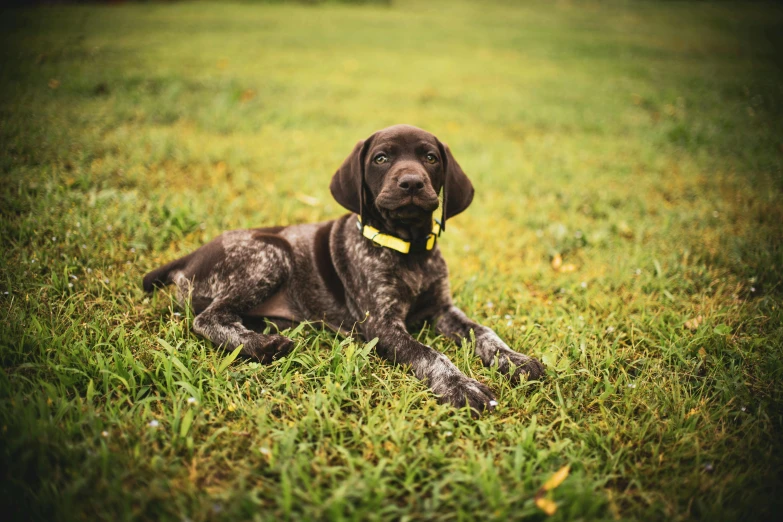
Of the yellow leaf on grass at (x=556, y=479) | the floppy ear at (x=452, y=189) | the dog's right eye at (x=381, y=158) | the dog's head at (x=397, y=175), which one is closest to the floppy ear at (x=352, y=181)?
the dog's head at (x=397, y=175)

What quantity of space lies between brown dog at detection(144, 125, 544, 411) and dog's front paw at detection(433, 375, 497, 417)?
0.29 m

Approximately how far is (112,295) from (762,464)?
427 centimetres

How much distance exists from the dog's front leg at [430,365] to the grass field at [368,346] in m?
0.09

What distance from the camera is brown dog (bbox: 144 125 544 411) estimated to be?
308 cm

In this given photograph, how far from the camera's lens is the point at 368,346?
118 inches

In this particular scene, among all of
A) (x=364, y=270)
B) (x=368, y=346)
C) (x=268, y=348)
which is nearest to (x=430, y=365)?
(x=368, y=346)

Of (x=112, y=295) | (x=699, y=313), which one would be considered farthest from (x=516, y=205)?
(x=112, y=295)

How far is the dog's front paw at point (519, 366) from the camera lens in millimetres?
2912

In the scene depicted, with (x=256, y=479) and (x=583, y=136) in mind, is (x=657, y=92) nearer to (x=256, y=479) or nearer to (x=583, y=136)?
(x=583, y=136)

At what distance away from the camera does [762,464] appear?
2.32 meters

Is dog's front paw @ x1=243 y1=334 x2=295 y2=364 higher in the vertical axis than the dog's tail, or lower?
lower

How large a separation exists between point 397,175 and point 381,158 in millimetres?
314

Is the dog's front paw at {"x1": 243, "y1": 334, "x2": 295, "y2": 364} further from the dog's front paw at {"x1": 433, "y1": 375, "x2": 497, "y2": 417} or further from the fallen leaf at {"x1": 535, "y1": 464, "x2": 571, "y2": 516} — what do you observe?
the fallen leaf at {"x1": 535, "y1": 464, "x2": 571, "y2": 516}

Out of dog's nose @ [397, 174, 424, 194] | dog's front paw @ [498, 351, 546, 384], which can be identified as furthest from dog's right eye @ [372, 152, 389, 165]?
dog's front paw @ [498, 351, 546, 384]
